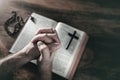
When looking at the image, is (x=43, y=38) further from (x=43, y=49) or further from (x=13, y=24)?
(x=13, y=24)

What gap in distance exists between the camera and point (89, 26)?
1622mm

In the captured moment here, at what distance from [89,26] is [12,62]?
442 mm

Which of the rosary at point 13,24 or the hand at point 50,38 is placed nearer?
the hand at point 50,38

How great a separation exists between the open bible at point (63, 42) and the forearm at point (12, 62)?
0.04 meters

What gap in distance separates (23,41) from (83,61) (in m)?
0.31

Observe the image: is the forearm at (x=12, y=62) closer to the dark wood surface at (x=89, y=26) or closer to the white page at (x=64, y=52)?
the dark wood surface at (x=89, y=26)

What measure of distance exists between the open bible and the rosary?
35 millimetres

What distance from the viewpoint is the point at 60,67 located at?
1.46 meters

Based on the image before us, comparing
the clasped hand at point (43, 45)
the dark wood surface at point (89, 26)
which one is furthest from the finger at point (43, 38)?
the dark wood surface at point (89, 26)

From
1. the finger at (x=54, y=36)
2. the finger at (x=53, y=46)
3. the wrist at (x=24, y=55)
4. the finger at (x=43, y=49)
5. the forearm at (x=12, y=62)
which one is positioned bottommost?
the forearm at (x=12, y=62)

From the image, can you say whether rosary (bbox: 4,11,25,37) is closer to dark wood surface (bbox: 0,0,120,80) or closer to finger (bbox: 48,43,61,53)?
dark wood surface (bbox: 0,0,120,80)

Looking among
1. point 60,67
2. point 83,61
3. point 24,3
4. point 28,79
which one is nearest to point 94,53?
point 83,61

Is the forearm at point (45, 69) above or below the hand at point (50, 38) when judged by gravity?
below

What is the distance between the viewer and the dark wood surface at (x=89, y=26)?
151 cm
